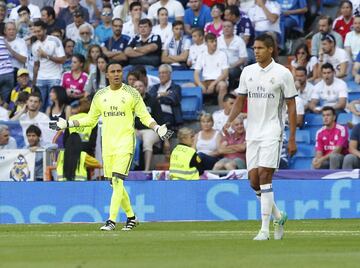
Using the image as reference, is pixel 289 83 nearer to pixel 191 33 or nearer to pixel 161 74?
pixel 161 74

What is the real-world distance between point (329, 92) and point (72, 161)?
210 inches

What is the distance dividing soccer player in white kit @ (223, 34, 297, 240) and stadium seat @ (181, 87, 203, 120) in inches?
403

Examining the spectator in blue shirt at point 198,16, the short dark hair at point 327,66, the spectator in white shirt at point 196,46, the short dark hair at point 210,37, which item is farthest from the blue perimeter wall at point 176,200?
the spectator in blue shirt at point 198,16

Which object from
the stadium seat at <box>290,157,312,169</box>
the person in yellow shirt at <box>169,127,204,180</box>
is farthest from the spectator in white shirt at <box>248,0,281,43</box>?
the person in yellow shirt at <box>169,127,204,180</box>

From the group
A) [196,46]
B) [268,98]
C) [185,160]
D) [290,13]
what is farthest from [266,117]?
[290,13]

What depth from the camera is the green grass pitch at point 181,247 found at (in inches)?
448

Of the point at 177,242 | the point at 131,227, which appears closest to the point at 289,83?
the point at 177,242

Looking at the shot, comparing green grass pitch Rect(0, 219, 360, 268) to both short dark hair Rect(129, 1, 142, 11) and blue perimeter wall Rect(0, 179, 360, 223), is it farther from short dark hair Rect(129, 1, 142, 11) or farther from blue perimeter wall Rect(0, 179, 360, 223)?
short dark hair Rect(129, 1, 142, 11)

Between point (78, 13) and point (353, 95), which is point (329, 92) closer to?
point (353, 95)

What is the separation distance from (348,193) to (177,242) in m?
7.57

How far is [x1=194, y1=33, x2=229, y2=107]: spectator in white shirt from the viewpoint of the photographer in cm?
2488

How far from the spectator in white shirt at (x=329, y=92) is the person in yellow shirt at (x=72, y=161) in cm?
481

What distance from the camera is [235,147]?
2284cm

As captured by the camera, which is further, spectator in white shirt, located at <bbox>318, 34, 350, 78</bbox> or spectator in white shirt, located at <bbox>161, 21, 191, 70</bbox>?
spectator in white shirt, located at <bbox>161, 21, 191, 70</bbox>
